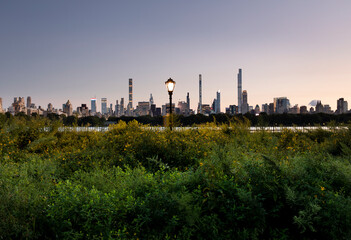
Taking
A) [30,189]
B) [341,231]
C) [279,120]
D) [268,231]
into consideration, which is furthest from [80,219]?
[279,120]

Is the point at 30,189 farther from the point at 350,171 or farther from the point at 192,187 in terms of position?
the point at 350,171

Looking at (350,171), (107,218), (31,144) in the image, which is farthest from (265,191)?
(31,144)

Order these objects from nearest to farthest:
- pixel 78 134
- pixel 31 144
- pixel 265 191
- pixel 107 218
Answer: pixel 107 218, pixel 265 191, pixel 31 144, pixel 78 134

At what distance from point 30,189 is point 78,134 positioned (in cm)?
866

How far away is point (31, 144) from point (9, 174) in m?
4.49

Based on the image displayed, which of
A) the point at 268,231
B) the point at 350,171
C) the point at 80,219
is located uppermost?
the point at 350,171

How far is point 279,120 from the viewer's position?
129 feet

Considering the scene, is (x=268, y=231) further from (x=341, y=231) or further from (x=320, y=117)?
(x=320, y=117)

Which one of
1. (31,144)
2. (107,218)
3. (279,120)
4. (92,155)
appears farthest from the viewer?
(279,120)

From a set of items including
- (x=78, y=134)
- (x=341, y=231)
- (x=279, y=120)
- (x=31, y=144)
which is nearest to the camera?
(x=341, y=231)

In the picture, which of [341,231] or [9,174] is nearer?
[341,231]

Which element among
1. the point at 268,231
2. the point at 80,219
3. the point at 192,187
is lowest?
the point at 268,231

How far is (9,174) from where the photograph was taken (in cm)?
597

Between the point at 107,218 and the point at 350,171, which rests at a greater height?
the point at 350,171
